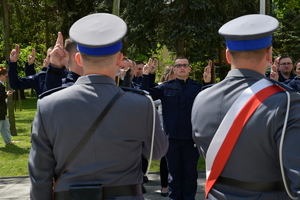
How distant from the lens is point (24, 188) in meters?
7.72

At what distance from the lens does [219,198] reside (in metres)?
2.76

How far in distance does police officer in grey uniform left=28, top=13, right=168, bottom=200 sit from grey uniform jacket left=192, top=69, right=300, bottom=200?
383 mm

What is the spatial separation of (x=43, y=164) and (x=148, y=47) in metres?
21.4

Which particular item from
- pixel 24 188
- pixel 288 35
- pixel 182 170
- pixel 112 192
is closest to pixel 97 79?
pixel 112 192

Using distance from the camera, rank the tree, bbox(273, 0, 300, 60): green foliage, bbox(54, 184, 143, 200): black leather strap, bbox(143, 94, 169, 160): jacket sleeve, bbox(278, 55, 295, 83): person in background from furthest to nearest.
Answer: bbox(273, 0, 300, 60): green foliage, the tree, bbox(278, 55, 295, 83): person in background, bbox(143, 94, 169, 160): jacket sleeve, bbox(54, 184, 143, 200): black leather strap

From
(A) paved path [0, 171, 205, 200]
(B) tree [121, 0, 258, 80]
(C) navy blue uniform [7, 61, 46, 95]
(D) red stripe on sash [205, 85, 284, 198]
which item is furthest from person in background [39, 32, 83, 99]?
(B) tree [121, 0, 258, 80]

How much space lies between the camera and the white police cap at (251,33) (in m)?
2.71

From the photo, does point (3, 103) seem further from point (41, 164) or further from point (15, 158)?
point (41, 164)

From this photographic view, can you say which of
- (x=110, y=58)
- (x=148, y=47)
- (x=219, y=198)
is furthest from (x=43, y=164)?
(x=148, y=47)

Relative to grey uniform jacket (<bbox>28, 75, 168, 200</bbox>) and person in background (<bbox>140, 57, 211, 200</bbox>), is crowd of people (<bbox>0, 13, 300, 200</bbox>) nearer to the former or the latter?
grey uniform jacket (<bbox>28, 75, 168, 200</bbox>)

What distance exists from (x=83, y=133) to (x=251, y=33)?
47.4 inches

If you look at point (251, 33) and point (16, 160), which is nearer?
point (251, 33)

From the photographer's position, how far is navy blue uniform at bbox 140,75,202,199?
6348 mm

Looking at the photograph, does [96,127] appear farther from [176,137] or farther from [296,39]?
[296,39]
